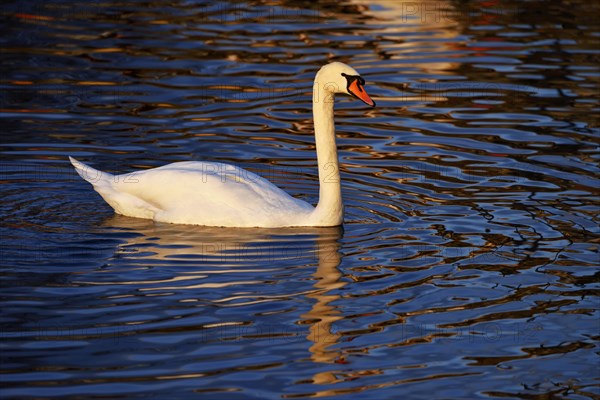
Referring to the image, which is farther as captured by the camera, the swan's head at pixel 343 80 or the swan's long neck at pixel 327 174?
the swan's long neck at pixel 327 174

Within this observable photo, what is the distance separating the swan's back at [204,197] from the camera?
10758 mm

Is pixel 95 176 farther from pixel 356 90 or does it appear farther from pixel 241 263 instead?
pixel 356 90

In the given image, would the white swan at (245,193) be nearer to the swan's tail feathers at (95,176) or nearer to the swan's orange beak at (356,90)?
the swan's orange beak at (356,90)

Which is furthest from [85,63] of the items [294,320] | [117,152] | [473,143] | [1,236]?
[294,320]

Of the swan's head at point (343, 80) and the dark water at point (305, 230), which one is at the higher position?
the swan's head at point (343, 80)

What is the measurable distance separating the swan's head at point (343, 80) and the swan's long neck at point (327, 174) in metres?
0.09

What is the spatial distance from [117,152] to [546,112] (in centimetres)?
498

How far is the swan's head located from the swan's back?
3.19 ft

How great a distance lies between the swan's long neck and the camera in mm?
10820

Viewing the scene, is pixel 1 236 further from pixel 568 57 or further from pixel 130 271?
pixel 568 57

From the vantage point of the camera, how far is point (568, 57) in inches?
715

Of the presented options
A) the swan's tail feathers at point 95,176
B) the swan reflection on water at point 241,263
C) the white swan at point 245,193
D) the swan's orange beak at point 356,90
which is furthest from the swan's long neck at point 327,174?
the swan's tail feathers at point 95,176

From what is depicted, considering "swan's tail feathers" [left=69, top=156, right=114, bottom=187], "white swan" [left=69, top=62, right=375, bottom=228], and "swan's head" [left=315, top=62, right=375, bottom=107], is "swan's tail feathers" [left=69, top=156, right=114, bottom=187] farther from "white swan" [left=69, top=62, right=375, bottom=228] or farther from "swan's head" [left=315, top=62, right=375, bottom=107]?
"swan's head" [left=315, top=62, right=375, bottom=107]

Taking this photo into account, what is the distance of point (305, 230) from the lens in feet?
35.5
